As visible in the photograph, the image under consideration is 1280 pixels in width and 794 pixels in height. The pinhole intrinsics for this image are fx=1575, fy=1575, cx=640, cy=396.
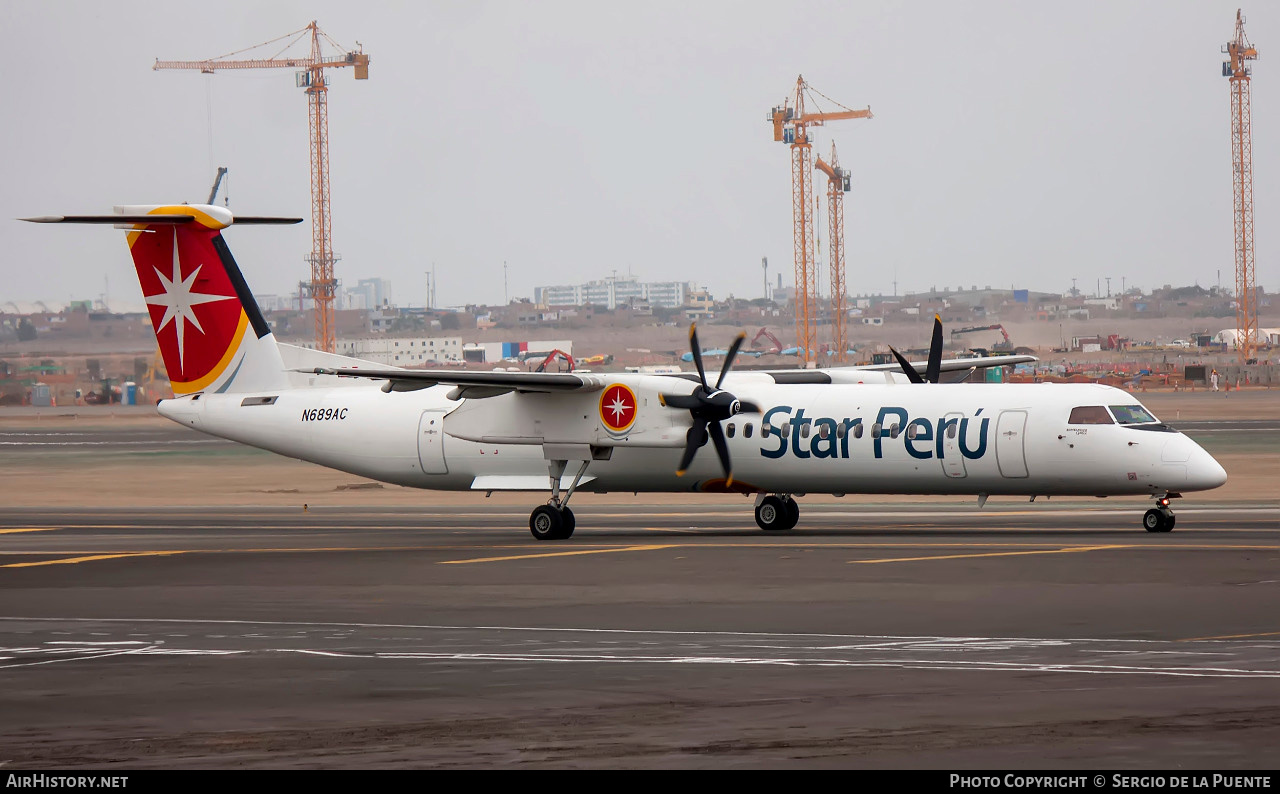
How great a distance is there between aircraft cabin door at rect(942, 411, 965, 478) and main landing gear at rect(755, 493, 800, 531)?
13.7 feet

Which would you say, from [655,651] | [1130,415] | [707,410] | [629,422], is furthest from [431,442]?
[655,651]

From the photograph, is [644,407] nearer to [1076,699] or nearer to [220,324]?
[220,324]

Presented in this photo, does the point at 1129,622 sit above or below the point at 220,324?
below

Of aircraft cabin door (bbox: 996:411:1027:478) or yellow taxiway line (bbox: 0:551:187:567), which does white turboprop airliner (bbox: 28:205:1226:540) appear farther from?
yellow taxiway line (bbox: 0:551:187:567)

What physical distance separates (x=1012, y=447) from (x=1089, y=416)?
1437mm

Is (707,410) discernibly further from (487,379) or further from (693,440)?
(487,379)

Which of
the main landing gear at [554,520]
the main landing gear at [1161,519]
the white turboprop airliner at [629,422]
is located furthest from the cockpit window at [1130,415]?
the main landing gear at [554,520]

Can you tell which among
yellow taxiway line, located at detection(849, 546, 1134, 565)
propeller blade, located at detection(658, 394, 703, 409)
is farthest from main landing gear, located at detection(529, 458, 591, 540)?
yellow taxiway line, located at detection(849, 546, 1134, 565)

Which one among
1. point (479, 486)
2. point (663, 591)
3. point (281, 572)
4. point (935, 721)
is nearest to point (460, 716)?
point (935, 721)

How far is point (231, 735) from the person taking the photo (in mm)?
10719

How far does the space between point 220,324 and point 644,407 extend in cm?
993

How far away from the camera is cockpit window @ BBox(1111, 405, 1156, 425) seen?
90.4ft

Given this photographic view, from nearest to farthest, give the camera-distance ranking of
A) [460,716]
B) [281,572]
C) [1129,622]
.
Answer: [460,716]
[1129,622]
[281,572]

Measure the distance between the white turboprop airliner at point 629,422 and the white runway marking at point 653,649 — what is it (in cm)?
1129
